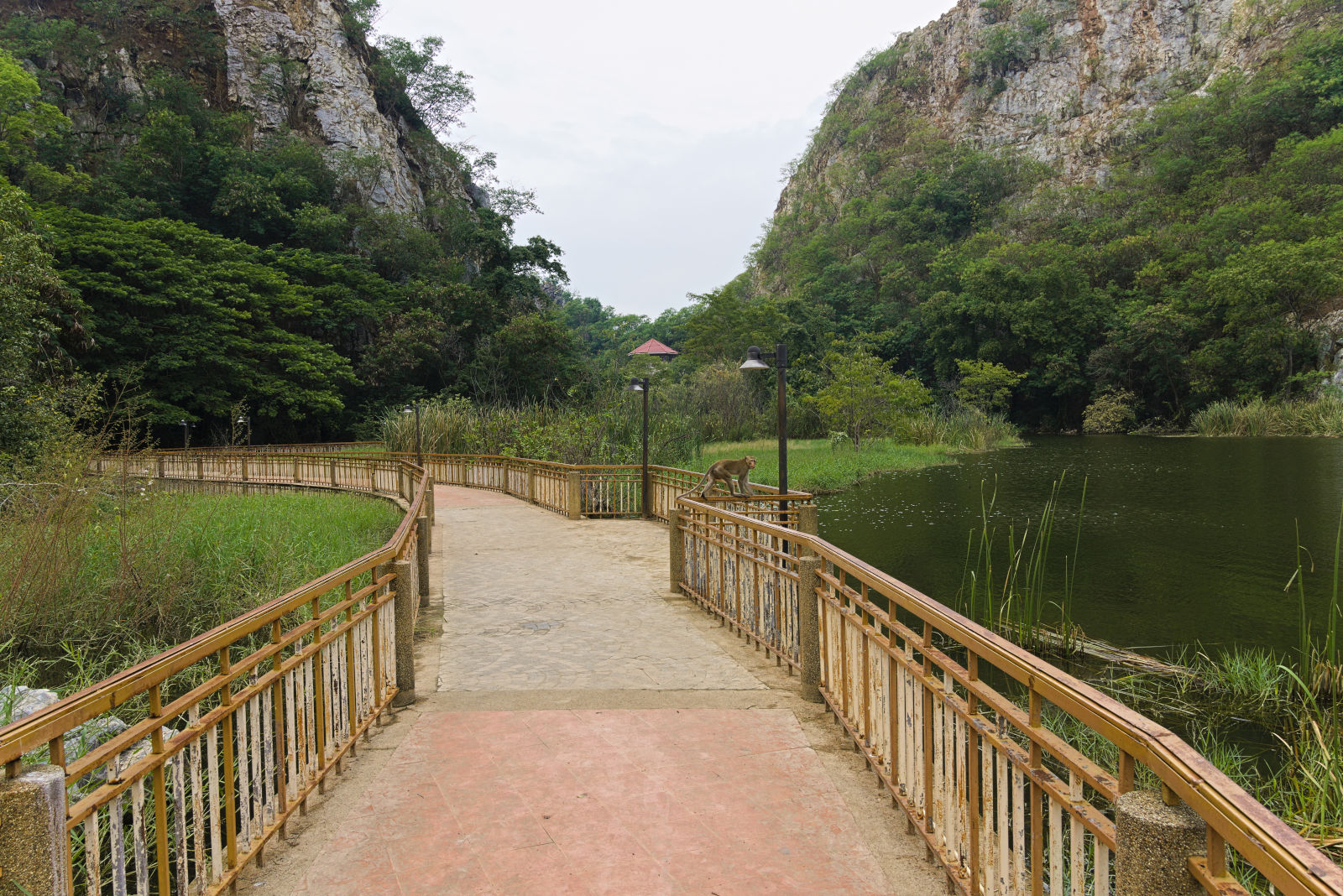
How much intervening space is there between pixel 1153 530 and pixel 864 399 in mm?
19852

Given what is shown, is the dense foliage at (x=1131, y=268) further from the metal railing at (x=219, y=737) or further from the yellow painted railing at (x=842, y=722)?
the metal railing at (x=219, y=737)

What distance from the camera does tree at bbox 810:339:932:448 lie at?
32844mm

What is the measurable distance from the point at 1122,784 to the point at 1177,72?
2976 inches

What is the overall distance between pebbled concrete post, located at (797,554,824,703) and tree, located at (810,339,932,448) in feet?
90.7

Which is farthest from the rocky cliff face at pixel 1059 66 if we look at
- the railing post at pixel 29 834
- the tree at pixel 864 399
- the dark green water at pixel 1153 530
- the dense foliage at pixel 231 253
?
the railing post at pixel 29 834

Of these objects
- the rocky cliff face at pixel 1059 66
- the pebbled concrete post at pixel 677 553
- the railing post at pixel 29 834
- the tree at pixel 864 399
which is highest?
the rocky cliff face at pixel 1059 66

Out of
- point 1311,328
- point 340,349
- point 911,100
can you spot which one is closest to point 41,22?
point 340,349

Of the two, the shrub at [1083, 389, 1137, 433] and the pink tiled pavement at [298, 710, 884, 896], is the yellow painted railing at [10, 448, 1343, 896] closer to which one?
the pink tiled pavement at [298, 710, 884, 896]

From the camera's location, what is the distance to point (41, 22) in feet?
128

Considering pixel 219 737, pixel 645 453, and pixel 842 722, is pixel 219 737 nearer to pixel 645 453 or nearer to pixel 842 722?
pixel 842 722

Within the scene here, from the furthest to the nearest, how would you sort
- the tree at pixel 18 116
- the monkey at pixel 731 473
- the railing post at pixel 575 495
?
the tree at pixel 18 116 < the railing post at pixel 575 495 < the monkey at pixel 731 473

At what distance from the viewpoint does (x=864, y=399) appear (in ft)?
108

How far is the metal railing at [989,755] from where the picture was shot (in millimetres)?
1321

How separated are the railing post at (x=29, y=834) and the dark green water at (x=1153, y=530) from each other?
8182mm
